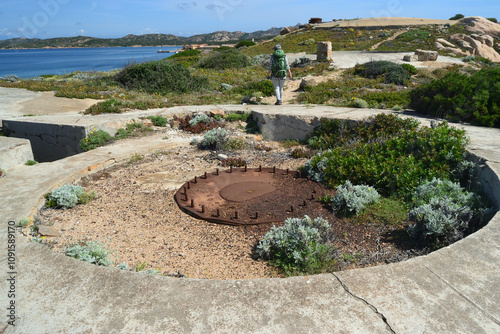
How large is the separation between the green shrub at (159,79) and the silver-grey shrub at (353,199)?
10702 millimetres

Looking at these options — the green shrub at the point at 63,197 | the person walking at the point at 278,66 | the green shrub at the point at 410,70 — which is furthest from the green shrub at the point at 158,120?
the green shrub at the point at 410,70

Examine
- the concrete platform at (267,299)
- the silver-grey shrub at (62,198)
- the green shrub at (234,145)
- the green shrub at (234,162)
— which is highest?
the concrete platform at (267,299)

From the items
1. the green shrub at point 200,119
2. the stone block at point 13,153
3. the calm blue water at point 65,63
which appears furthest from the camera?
the calm blue water at point 65,63

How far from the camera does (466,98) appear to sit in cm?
772

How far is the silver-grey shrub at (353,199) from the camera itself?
4.58 m

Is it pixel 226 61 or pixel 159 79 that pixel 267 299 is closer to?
pixel 159 79

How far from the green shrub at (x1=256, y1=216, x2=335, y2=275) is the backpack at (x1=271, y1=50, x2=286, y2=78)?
24.3 feet

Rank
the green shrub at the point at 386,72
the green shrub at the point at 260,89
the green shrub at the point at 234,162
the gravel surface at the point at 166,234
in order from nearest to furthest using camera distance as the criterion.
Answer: the gravel surface at the point at 166,234
the green shrub at the point at 234,162
the green shrub at the point at 260,89
the green shrub at the point at 386,72

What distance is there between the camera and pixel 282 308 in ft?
7.82

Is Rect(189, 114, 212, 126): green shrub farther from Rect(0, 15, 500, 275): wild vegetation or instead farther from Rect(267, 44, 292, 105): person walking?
Rect(267, 44, 292, 105): person walking

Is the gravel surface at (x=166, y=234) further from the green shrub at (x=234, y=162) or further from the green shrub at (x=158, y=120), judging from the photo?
the green shrub at (x=158, y=120)

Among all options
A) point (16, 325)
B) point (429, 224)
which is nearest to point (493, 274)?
point (429, 224)

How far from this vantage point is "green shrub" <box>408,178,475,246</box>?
3.74 metres

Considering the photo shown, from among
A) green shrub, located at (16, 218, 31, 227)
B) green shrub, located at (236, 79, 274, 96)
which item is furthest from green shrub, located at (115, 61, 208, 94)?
green shrub, located at (16, 218, 31, 227)
